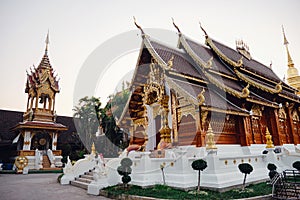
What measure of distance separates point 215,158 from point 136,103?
616 centimetres

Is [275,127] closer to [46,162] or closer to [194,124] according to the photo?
[194,124]

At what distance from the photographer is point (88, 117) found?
70.1 ft

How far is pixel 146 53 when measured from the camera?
10.9 m

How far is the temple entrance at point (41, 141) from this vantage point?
71.1ft

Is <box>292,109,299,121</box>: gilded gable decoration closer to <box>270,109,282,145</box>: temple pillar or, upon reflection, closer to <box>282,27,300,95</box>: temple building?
<box>270,109,282,145</box>: temple pillar

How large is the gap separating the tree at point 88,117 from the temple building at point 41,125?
6.49 ft

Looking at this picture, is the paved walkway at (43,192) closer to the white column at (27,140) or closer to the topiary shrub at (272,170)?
the topiary shrub at (272,170)

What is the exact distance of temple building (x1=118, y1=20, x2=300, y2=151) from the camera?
8.31 meters

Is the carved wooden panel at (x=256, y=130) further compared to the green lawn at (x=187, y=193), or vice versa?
the carved wooden panel at (x=256, y=130)

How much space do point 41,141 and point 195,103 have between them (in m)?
19.3

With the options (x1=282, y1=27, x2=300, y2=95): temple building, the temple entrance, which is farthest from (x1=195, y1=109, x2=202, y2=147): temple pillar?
(x1=282, y1=27, x2=300, y2=95): temple building

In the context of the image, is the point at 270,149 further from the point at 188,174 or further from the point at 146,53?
the point at 146,53

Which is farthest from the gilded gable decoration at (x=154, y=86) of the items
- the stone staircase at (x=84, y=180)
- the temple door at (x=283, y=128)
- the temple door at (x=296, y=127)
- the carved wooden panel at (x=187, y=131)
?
the temple door at (x=296, y=127)

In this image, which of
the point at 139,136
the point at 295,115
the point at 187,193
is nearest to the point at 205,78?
the point at 139,136
